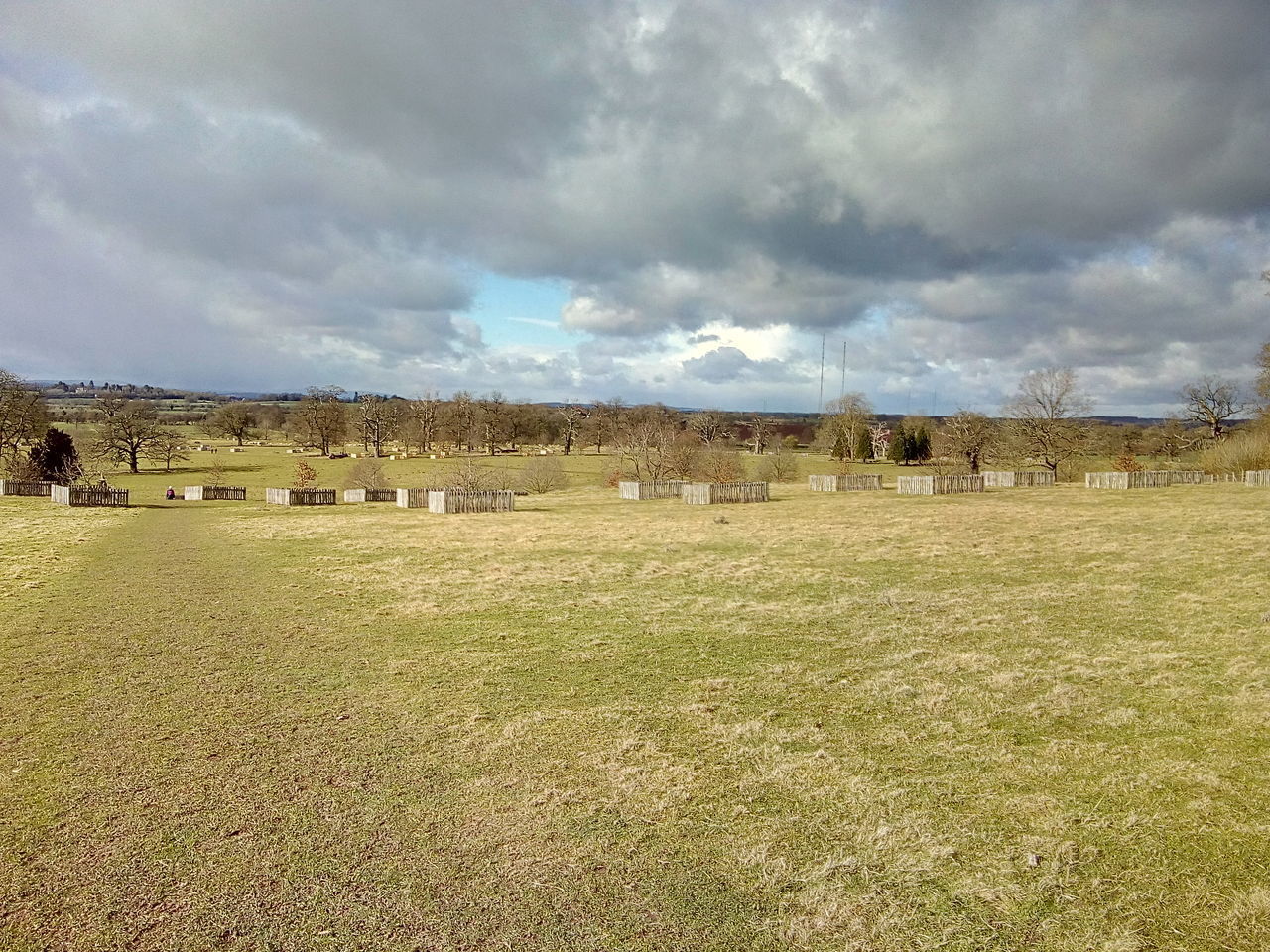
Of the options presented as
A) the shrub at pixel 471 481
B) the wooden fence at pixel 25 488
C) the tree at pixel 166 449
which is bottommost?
the wooden fence at pixel 25 488

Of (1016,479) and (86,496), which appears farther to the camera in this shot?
(1016,479)

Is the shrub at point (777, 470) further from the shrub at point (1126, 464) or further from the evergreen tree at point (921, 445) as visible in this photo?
the evergreen tree at point (921, 445)

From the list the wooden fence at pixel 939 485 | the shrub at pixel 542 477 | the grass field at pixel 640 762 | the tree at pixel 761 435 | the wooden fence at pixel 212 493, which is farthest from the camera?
the tree at pixel 761 435

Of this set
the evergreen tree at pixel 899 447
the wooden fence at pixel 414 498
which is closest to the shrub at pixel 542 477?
the wooden fence at pixel 414 498

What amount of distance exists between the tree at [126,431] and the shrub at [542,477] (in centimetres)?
3812

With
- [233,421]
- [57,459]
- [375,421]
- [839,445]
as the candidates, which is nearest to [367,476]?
[57,459]

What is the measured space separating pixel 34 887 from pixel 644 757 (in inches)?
197

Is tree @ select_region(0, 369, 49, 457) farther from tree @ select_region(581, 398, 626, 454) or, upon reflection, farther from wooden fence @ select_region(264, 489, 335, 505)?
tree @ select_region(581, 398, 626, 454)

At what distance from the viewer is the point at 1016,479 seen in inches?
1805

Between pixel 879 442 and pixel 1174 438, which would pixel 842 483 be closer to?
pixel 1174 438

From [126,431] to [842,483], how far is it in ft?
202

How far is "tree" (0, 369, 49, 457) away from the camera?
5509cm

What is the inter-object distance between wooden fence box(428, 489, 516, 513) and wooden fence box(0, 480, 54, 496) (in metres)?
24.6

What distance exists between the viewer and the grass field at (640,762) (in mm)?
5207
